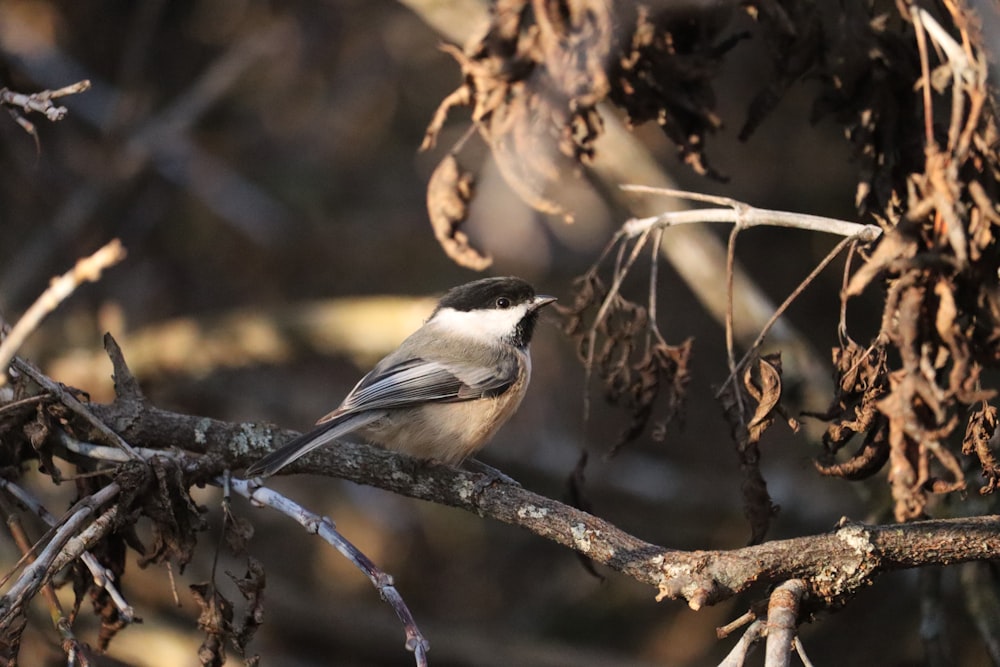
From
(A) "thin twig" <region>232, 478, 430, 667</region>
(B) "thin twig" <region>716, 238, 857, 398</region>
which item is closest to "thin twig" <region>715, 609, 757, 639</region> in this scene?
(B) "thin twig" <region>716, 238, 857, 398</region>

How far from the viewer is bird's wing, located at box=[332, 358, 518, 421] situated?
370 centimetres

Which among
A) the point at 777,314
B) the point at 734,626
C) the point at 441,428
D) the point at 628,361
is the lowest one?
the point at 441,428

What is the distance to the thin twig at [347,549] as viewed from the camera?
7.88 feet

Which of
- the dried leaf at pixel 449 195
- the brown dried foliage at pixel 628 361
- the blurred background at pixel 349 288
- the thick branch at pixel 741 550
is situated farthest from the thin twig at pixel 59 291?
the blurred background at pixel 349 288

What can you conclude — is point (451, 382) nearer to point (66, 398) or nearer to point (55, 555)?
point (66, 398)

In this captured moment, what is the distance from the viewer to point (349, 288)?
7512 millimetres

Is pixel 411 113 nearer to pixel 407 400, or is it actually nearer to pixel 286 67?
pixel 286 67

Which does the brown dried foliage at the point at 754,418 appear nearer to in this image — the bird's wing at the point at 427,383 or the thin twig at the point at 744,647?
the thin twig at the point at 744,647

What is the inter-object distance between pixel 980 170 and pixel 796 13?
2.82 feet

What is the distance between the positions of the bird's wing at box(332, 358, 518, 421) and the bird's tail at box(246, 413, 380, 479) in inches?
9.8

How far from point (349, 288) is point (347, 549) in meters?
5.00

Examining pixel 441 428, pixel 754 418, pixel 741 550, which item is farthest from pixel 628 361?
pixel 441 428

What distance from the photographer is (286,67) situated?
714 centimetres

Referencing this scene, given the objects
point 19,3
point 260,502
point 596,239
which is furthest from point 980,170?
point 19,3
